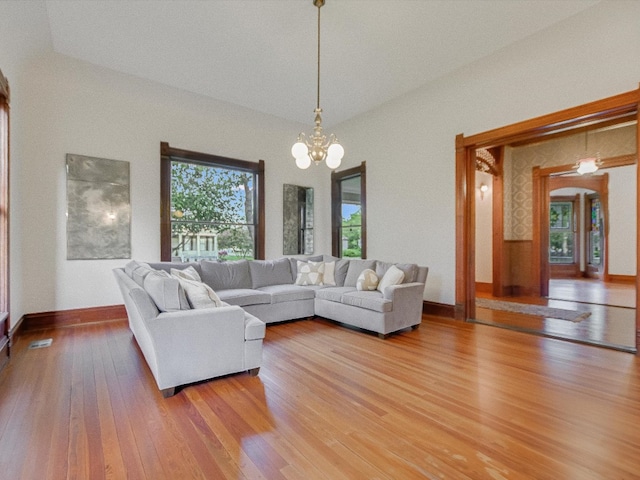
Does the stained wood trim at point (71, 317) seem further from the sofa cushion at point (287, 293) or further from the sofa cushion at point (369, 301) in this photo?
the sofa cushion at point (369, 301)

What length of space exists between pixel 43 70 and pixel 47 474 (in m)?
4.74

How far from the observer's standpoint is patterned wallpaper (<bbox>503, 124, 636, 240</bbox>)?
5984mm

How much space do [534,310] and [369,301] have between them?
3123 mm

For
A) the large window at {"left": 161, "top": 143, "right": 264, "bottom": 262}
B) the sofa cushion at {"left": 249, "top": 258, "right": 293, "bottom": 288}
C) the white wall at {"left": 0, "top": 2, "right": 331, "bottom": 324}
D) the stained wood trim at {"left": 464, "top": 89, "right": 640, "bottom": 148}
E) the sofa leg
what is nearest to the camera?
the sofa leg

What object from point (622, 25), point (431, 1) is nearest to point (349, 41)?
point (431, 1)

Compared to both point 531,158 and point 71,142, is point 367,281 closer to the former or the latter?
point 71,142

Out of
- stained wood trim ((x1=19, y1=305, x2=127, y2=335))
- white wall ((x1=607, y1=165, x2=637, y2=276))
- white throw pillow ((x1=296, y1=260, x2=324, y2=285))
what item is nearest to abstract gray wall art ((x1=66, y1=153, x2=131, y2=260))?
stained wood trim ((x1=19, y1=305, x2=127, y2=335))

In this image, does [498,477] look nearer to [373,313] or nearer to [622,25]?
[373,313]

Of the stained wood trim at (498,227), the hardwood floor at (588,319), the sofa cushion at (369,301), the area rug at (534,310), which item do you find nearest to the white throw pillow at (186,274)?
the sofa cushion at (369,301)

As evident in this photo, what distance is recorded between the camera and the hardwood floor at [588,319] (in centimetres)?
355

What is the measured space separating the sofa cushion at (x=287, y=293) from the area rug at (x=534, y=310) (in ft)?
10.1

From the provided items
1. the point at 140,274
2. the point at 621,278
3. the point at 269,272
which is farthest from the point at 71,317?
the point at 621,278

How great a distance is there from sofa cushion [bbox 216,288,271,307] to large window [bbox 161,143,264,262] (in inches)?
56.6

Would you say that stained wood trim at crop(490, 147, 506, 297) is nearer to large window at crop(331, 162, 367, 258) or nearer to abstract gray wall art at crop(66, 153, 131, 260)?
large window at crop(331, 162, 367, 258)
